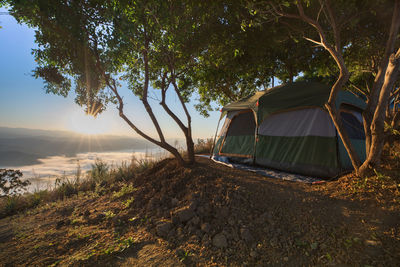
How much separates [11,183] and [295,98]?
8911 millimetres

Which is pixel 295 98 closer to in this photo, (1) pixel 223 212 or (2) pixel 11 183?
(1) pixel 223 212

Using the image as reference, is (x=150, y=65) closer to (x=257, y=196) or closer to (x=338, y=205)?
(x=257, y=196)

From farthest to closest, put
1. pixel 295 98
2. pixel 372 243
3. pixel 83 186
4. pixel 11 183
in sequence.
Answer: pixel 83 186 → pixel 11 183 → pixel 295 98 → pixel 372 243

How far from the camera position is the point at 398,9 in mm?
3129

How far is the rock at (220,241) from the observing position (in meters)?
2.20

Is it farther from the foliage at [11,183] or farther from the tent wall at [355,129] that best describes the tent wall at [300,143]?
the foliage at [11,183]

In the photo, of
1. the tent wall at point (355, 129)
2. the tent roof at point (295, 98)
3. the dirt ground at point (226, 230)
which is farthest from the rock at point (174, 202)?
the tent wall at point (355, 129)

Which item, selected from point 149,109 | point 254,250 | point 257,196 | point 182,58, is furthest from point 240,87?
point 254,250

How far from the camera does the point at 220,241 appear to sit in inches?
88.0

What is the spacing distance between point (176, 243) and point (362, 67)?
11055 millimetres

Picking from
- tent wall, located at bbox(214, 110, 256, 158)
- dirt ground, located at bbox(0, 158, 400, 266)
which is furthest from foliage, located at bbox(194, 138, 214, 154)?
dirt ground, located at bbox(0, 158, 400, 266)

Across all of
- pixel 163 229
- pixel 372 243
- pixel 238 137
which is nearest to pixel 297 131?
pixel 238 137

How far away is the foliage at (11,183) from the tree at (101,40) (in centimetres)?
302

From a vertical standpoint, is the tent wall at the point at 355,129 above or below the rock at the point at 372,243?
above
